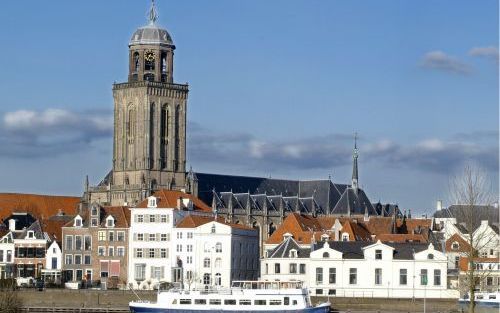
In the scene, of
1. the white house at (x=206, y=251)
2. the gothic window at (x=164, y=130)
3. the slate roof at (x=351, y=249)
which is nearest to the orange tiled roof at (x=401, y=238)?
the slate roof at (x=351, y=249)

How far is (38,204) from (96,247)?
29882 millimetres

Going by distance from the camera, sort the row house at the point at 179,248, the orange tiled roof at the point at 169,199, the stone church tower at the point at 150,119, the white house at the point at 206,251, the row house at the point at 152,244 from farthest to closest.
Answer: the stone church tower at the point at 150,119 < the orange tiled roof at the point at 169,199 < the row house at the point at 152,244 < the row house at the point at 179,248 < the white house at the point at 206,251

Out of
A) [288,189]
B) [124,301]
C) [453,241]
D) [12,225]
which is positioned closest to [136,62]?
[288,189]

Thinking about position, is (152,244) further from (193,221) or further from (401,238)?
(401,238)

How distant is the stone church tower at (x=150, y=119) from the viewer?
17012cm

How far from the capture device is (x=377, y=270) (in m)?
120

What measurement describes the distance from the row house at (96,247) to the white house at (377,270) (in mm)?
20202

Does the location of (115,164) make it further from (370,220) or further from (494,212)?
(494,212)

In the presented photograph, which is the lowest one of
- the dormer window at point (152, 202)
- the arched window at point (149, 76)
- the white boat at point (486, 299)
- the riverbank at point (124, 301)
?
the riverbank at point (124, 301)

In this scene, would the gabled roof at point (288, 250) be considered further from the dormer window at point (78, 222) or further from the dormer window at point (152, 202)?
the dormer window at point (78, 222)

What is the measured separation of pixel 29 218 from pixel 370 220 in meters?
32.6

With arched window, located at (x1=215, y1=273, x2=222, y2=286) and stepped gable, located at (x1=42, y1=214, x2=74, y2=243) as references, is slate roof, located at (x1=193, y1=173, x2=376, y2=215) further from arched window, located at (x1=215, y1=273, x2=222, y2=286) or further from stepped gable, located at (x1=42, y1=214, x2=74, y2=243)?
arched window, located at (x1=215, y1=273, x2=222, y2=286)

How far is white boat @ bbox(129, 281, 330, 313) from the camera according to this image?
338 ft

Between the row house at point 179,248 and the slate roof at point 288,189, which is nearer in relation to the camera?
the row house at point 179,248
